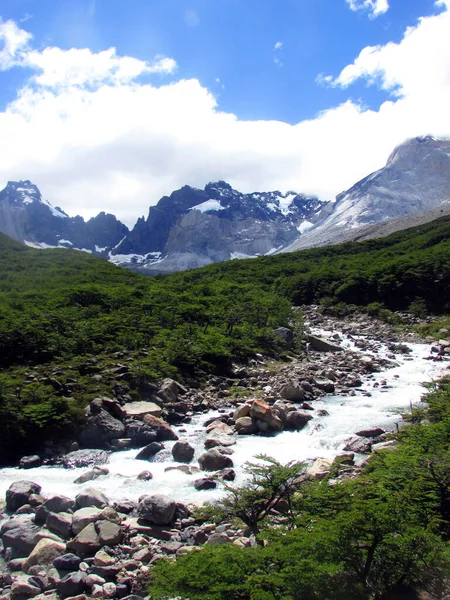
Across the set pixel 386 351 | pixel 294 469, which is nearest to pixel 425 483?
pixel 294 469

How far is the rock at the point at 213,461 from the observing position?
11500mm

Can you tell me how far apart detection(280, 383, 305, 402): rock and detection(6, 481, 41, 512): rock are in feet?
34.5

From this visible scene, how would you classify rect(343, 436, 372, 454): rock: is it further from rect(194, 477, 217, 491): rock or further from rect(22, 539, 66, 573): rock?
rect(22, 539, 66, 573): rock

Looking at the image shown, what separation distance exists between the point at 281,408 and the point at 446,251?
4089 centimetres

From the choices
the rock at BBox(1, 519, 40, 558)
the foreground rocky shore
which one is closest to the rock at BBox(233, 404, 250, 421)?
the foreground rocky shore

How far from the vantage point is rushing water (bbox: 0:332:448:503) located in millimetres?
10516

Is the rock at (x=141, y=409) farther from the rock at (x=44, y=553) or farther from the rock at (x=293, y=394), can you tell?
the rock at (x=44, y=553)

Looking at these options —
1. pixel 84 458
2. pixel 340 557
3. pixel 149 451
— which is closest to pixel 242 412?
pixel 149 451

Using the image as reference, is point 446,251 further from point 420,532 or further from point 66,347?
point 420,532

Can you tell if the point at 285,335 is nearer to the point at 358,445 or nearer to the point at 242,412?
the point at 242,412

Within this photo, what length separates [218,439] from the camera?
13.2 meters

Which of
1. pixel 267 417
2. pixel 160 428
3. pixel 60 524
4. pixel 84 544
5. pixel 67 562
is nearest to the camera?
pixel 67 562

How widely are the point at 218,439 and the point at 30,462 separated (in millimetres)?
5335

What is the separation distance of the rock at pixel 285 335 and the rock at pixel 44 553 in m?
20.5
